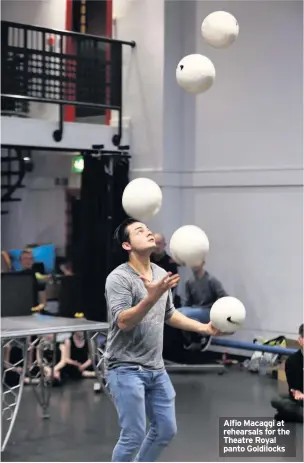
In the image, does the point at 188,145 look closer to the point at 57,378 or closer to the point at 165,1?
the point at 165,1

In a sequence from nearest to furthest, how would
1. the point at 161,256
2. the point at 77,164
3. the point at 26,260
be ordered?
the point at 161,256 → the point at 26,260 → the point at 77,164

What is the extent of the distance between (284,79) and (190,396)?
9.98 feet

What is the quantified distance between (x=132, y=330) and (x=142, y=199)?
2.18 ft

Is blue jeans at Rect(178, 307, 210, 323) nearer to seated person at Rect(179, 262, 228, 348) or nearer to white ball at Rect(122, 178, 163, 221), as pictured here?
seated person at Rect(179, 262, 228, 348)

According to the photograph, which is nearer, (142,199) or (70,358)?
(142,199)

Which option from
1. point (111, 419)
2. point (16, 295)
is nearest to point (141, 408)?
point (111, 419)

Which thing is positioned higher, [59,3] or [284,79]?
[59,3]

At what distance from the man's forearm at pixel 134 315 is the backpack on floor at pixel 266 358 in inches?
157

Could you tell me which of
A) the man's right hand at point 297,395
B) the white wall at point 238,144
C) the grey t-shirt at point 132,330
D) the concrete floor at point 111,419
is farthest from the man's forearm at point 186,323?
the white wall at point 238,144

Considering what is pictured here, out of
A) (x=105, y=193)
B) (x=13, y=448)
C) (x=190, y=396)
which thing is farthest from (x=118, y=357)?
(x=105, y=193)

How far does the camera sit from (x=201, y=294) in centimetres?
752

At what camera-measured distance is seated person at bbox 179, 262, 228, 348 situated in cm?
744

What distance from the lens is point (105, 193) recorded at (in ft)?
25.8

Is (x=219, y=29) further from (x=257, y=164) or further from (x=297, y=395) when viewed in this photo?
(x=257, y=164)
